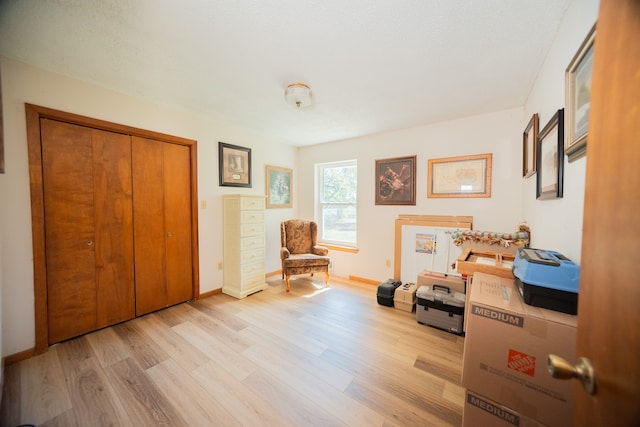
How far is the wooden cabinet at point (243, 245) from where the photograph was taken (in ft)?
9.90

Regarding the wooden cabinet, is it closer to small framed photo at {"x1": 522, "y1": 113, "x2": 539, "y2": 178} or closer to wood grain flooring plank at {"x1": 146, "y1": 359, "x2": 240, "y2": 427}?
wood grain flooring plank at {"x1": 146, "y1": 359, "x2": 240, "y2": 427}

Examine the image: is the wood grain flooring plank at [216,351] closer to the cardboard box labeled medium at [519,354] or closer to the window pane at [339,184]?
the cardboard box labeled medium at [519,354]

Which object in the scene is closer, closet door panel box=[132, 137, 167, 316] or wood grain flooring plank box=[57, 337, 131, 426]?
wood grain flooring plank box=[57, 337, 131, 426]

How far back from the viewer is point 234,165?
329cm

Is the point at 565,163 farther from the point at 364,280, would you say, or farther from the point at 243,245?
the point at 243,245

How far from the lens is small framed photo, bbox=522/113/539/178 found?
1.83 m

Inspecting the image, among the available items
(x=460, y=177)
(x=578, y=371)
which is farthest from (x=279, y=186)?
(x=578, y=371)

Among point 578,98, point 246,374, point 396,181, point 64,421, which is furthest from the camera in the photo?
point 396,181

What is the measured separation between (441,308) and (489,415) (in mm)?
1373

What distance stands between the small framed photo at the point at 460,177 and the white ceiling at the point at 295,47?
623mm

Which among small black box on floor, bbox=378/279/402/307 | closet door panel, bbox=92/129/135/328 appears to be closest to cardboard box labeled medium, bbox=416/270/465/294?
small black box on floor, bbox=378/279/402/307

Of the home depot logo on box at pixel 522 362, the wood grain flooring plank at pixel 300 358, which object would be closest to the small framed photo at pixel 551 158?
the home depot logo on box at pixel 522 362

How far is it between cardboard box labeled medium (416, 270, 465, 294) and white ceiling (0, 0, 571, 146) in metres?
1.90

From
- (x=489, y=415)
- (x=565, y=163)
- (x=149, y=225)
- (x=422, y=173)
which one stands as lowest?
(x=489, y=415)
